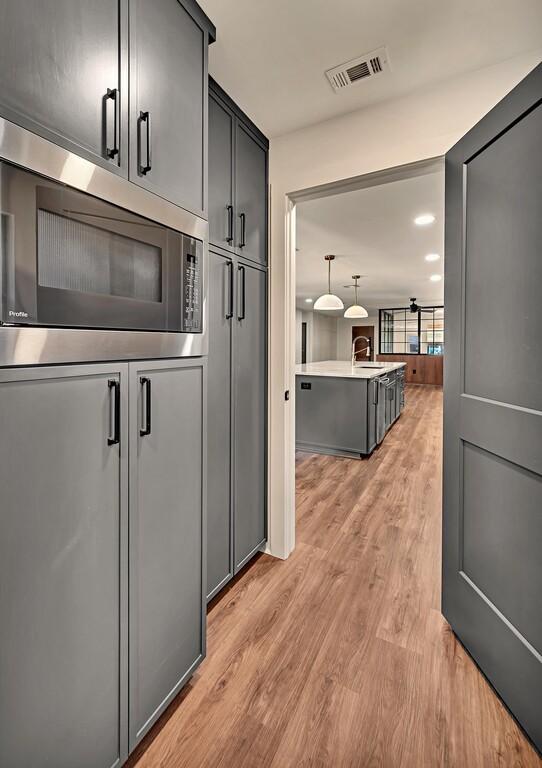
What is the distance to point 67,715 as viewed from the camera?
0.91 meters

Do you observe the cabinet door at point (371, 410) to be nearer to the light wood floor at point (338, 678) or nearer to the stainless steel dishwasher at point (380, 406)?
the stainless steel dishwasher at point (380, 406)

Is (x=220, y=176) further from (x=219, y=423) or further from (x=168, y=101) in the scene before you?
(x=219, y=423)

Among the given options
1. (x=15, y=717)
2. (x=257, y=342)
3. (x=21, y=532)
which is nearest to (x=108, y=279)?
(x=21, y=532)

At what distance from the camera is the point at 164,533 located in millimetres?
1226

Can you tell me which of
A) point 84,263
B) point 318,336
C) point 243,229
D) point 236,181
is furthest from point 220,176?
point 318,336

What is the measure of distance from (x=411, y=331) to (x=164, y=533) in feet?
42.2

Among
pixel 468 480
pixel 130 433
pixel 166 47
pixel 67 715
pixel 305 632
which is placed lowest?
pixel 305 632

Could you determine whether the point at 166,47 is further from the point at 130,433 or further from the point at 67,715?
the point at 67,715

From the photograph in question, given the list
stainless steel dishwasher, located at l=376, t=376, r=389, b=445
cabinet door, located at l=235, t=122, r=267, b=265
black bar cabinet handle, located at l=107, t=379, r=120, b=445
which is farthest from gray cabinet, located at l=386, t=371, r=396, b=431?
black bar cabinet handle, located at l=107, t=379, r=120, b=445

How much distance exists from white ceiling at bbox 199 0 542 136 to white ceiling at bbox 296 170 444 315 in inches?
31.8

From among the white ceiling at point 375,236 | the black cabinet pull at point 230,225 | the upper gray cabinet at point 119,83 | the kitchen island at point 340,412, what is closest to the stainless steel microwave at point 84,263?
the upper gray cabinet at point 119,83

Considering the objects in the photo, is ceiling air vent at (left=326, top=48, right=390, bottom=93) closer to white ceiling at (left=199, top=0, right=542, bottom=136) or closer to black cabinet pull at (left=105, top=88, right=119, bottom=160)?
white ceiling at (left=199, top=0, right=542, bottom=136)

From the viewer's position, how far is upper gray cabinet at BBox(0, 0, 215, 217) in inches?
31.0

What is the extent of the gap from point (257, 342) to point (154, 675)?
4.95ft
